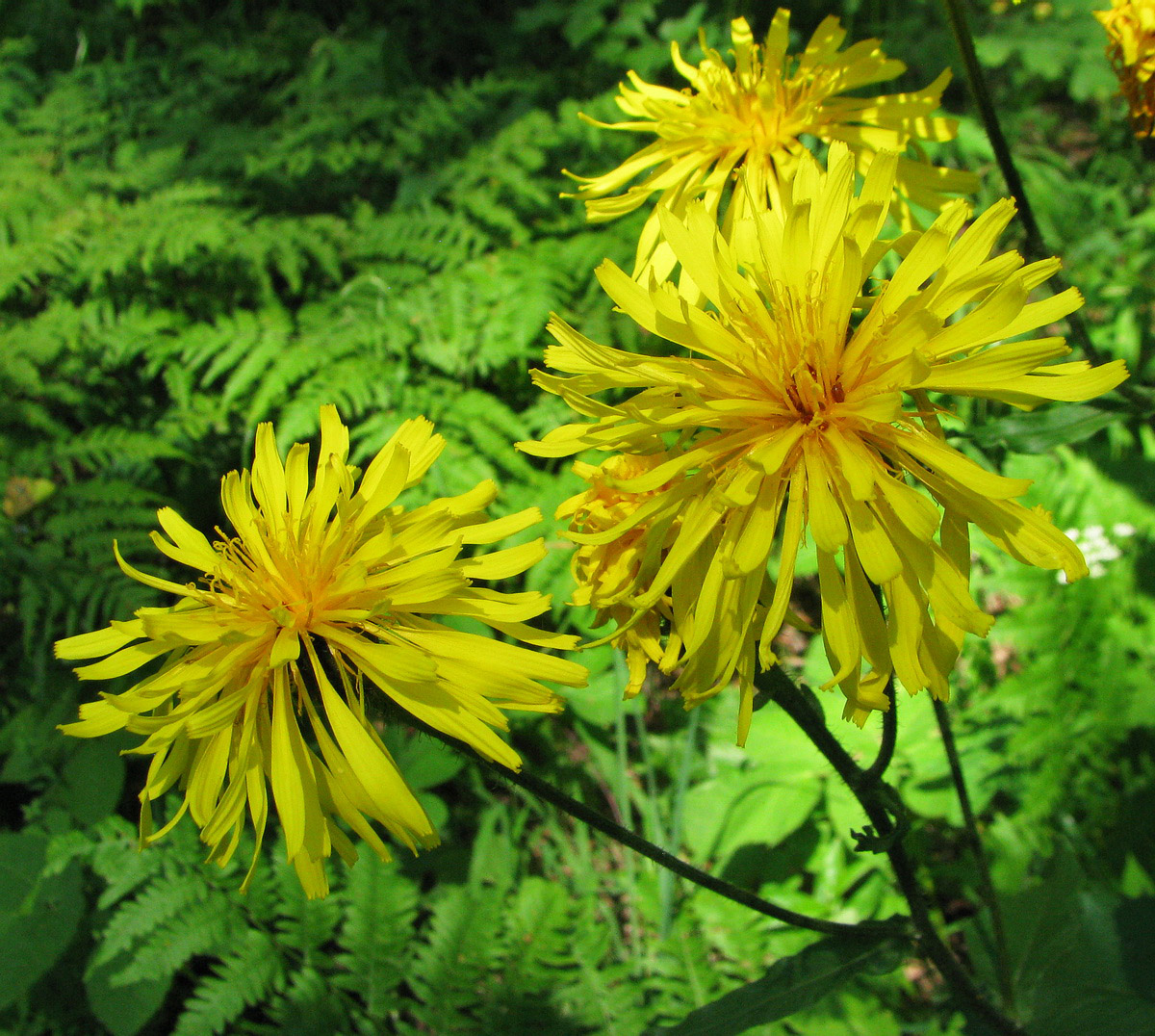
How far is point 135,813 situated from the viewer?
3.13 m

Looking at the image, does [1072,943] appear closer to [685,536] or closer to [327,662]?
[685,536]

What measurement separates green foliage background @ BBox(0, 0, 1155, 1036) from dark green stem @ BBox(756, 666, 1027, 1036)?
14 centimetres

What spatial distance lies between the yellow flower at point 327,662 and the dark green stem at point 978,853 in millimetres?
987

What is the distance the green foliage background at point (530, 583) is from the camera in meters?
2.50

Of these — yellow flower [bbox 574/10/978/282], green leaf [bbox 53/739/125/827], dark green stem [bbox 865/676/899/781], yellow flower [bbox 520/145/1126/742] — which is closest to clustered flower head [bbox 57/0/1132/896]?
yellow flower [bbox 520/145/1126/742]

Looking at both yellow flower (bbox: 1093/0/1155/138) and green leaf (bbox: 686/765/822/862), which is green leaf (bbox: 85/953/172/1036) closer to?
green leaf (bbox: 686/765/822/862)

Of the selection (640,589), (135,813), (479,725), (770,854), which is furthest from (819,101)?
(135,813)

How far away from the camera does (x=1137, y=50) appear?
2.11 meters

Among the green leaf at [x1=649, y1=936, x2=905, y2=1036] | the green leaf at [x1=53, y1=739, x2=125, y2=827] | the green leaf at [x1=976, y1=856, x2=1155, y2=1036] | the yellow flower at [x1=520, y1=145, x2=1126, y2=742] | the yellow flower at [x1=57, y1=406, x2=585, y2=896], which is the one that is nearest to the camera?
the yellow flower at [x1=520, y1=145, x2=1126, y2=742]

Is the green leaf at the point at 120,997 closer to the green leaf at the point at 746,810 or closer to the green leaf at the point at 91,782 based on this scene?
the green leaf at the point at 91,782

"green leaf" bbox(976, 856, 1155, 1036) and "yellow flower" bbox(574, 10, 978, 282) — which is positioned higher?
"yellow flower" bbox(574, 10, 978, 282)

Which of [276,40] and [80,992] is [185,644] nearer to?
[80,992]

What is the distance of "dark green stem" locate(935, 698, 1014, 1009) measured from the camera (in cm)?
193

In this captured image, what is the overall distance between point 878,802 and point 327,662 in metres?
1.04
